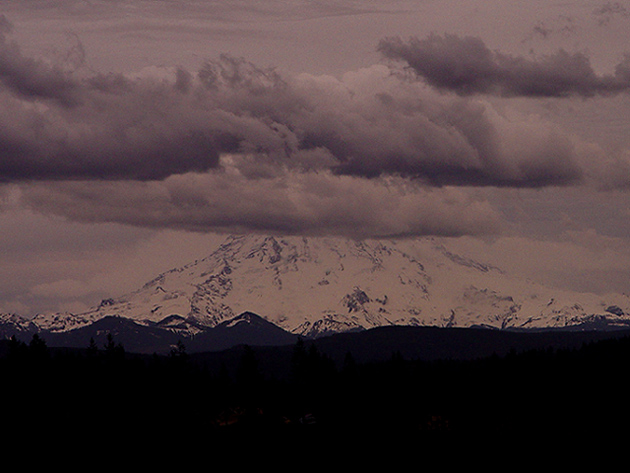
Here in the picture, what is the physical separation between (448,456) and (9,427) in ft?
243

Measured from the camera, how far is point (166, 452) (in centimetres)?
18200

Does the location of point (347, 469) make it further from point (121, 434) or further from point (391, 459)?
point (121, 434)

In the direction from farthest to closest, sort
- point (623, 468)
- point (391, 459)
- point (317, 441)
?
point (317, 441) < point (391, 459) < point (623, 468)

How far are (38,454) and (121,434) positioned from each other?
65.0 ft

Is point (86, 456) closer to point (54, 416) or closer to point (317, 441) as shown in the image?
point (54, 416)

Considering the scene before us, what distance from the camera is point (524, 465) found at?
179m

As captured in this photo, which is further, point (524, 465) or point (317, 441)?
point (317, 441)

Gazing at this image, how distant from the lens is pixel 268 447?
19025cm

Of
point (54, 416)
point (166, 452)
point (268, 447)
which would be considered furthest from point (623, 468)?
point (54, 416)

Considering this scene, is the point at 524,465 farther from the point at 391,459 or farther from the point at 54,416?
the point at 54,416

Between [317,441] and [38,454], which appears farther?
[317,441]

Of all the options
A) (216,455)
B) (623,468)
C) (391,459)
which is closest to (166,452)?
(216,455)

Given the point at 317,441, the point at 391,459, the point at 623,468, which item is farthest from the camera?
the point at 317,441

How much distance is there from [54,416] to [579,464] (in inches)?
3558
